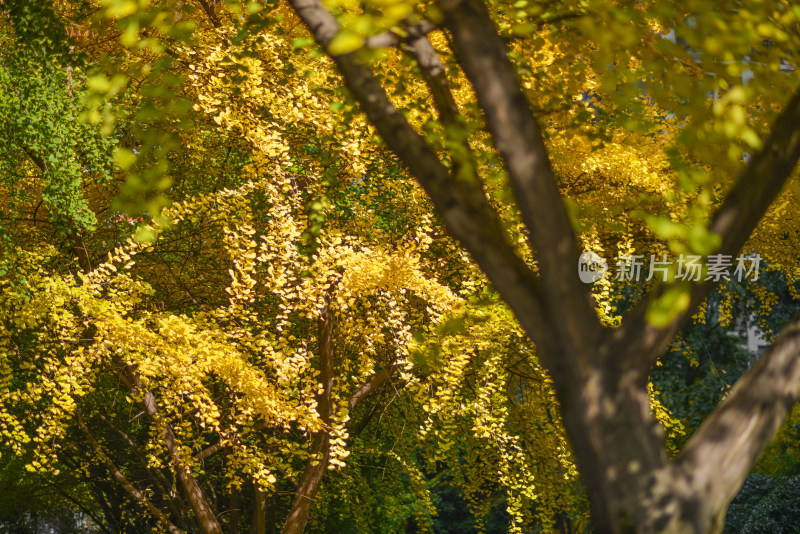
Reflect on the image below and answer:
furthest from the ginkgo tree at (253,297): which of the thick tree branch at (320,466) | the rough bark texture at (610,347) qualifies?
the rough bark texture at (610,347)

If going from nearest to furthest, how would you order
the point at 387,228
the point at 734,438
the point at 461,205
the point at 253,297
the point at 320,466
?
the point at 734,438
the point at 461,205
the point at 253,297
the point at 320,466
the point at 387,228

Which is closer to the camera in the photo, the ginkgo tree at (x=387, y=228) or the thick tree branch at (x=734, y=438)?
the thick tree branch at (x=734, y=438)

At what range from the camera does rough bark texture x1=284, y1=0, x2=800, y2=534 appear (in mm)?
2342

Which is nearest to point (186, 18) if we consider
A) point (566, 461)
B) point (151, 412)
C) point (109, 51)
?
point (109, 51)

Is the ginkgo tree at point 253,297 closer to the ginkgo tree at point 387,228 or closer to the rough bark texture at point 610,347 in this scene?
the ginkgo tree at point 387,228

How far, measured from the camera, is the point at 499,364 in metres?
8.94

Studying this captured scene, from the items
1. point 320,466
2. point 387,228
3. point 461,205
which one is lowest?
point 461,205

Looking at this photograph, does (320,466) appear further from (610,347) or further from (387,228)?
(610,347)

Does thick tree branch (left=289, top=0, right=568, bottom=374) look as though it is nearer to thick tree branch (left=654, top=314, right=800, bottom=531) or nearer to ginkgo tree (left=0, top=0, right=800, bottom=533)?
ginkgo tree (left=0, top=0, right=800, bottom=533)

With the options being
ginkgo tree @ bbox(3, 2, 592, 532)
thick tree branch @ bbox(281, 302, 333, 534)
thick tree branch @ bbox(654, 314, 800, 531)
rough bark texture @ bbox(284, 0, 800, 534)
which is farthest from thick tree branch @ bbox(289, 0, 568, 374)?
thick tree branch @ bbox(281, 302, 333, 534)

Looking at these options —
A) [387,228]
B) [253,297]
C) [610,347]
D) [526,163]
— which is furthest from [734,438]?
[387,228]

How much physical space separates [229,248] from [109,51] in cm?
345

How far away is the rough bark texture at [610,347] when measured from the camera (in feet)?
7.68

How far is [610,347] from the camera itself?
7.89ft
